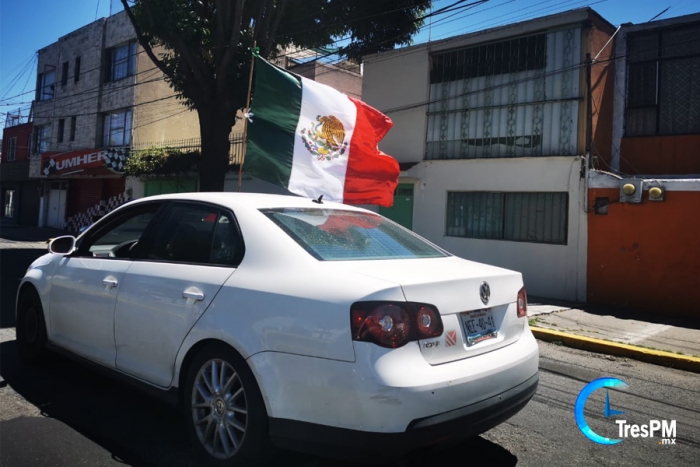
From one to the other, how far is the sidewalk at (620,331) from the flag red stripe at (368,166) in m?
3.02

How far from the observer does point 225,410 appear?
2900 millimetres

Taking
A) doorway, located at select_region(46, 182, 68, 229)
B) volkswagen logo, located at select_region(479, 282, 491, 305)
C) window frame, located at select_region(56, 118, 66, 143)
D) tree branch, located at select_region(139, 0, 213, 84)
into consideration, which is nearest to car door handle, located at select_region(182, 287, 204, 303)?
volkswagen logo, located at select_region(479, 282, 491, 305)

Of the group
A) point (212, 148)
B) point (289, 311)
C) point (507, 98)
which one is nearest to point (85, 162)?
point (212, 148)

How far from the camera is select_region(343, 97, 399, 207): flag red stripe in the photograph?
8281 mm

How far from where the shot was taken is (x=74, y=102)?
2620 centimetres

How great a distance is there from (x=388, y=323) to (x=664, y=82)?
11.3 metres

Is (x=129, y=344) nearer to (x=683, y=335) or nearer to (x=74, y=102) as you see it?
(x=683, y=335)

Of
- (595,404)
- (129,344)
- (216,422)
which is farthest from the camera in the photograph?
(595,404)

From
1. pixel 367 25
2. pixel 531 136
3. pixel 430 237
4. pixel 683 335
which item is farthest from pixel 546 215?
pixel 367 25

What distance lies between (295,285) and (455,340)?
837 mm

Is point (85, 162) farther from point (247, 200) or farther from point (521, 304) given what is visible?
point (521, 304)

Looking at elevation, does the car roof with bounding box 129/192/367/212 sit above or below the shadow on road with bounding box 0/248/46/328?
above

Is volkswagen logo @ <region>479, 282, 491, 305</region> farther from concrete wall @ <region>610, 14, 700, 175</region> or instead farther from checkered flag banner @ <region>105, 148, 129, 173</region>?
checkered flag banner @ <region>105, 148, 129, 173</region>

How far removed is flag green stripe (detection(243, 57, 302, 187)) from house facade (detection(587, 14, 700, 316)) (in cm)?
614
